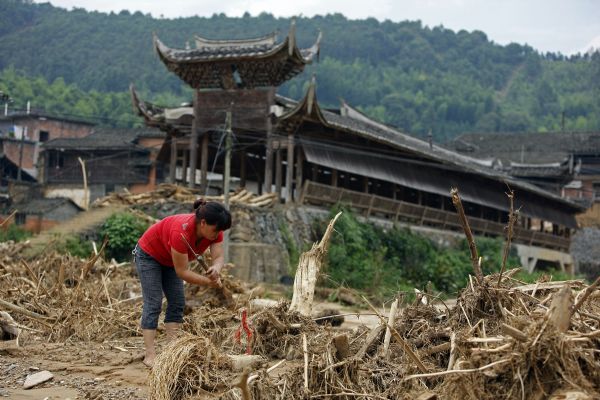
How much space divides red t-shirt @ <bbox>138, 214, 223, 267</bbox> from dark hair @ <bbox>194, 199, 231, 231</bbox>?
0.14m

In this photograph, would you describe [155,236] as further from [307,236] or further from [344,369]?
[307,236]

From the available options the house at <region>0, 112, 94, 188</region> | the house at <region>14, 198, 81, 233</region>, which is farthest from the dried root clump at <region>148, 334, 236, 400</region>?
the house at <region>0, 112, 94, 188</region>

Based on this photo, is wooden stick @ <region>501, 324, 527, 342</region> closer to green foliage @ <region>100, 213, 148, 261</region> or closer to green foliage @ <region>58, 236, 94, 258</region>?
green foliage @ <region>58, 236, 94, 258</region>

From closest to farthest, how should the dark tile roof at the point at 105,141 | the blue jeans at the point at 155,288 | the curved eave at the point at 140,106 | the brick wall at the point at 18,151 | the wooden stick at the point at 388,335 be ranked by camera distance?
the wooden stick at the point at 388,335 < the blue jeans at the point at 155,288 < the curved eave at the point at 140,106 < the dark tile roof at the point at 105,141 < the brick wall at the point at 18,151

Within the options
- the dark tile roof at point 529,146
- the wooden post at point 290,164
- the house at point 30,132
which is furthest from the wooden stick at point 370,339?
the dark tile roof at point 529,146

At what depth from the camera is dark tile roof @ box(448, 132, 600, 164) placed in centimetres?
3815

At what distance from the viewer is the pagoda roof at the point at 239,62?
58.2 feet

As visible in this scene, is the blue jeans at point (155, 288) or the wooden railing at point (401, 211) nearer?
the blue jeans at point (155, 288)

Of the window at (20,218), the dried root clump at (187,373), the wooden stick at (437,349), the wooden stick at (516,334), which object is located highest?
the wooden stick at (516,334)

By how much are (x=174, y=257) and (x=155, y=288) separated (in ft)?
1.88

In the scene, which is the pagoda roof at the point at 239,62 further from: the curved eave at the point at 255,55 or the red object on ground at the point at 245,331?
the red object on ground at the point at 245,331

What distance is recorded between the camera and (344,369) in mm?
4375

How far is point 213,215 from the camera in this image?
503 cm

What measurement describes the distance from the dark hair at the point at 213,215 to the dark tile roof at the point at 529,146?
109ft
